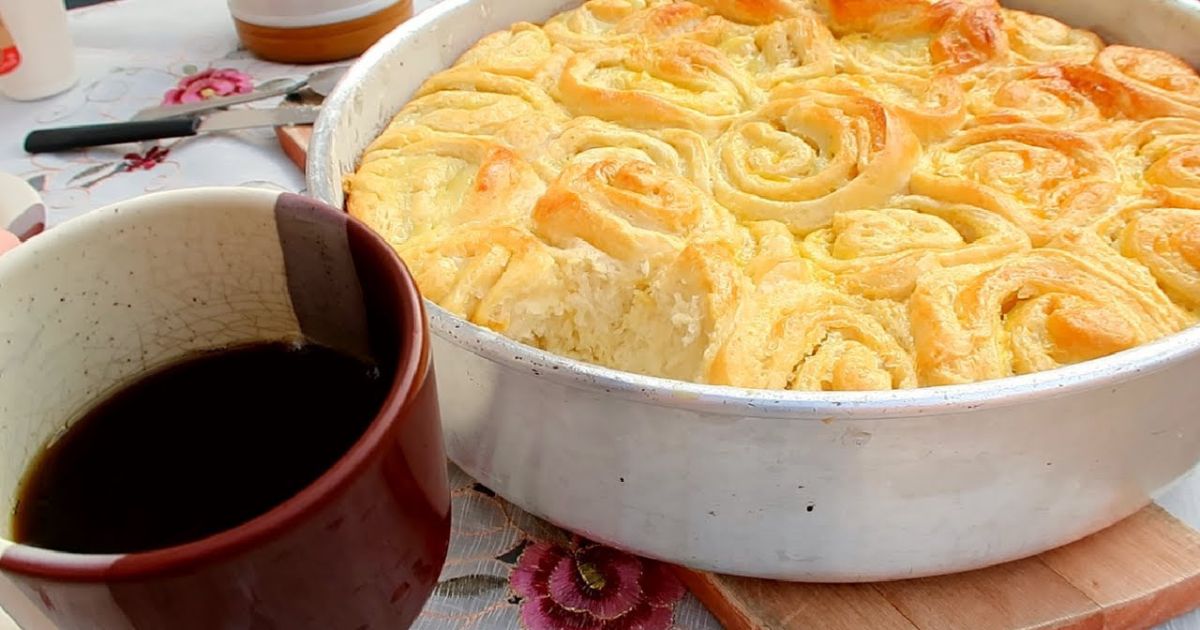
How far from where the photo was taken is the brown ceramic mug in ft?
1.88

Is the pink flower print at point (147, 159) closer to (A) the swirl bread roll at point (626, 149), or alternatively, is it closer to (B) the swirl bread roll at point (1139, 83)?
(A) the swirl bread roll at point (626, 149)

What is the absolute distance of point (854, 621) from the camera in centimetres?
108

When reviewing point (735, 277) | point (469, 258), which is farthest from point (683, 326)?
point (469, 258)

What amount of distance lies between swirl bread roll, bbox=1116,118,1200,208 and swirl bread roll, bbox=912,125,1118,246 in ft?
0.16

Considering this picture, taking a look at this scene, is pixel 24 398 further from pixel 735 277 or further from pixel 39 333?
pixel 735 277

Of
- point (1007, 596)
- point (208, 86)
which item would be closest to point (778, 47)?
point (1007, 596)

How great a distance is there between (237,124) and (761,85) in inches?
42.6

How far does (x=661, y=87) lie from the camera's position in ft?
5.41

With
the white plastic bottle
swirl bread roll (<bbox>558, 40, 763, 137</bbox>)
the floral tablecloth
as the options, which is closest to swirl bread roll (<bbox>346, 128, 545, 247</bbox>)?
swirl bread roll (<bbox>558, 40, 763, 137</bbox>)

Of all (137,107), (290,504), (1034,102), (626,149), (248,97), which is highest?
(290,504)

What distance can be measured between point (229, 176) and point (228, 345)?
1.23 m

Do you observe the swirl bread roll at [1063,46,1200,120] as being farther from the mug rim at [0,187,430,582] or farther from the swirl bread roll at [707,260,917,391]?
the mug rim at [0,187,430,582]

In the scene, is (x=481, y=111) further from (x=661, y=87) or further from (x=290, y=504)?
(x=290, y=504)

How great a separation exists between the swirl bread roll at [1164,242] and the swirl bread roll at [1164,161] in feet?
0.10
